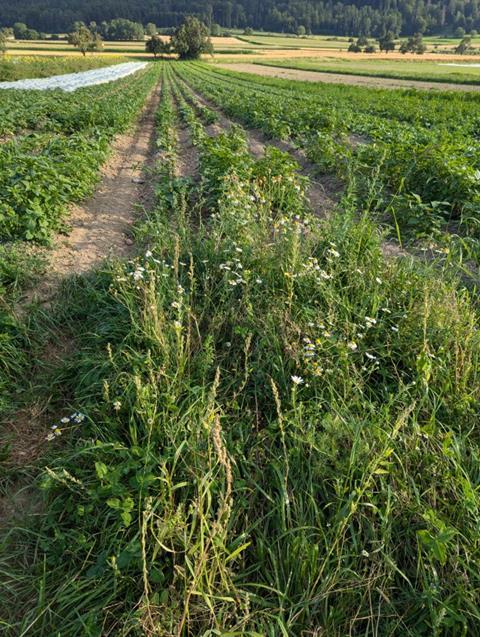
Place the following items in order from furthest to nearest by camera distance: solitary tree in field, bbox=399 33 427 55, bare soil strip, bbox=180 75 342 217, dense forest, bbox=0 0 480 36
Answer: dense forest, bbox=0 0 480 36 → solitary tree in field, bbox=399 33 427 55 → bare soil strip, bbox=180 75 342 217

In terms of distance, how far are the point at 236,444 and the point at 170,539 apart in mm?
657

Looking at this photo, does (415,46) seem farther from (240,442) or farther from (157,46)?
(240,442)

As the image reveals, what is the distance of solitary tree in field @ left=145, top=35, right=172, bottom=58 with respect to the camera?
8875 centimetres

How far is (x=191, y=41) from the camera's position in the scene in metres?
87.2

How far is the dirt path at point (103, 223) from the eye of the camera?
5028mm

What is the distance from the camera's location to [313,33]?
505 ft

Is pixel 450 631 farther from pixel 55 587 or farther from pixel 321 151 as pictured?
pixel 321 151

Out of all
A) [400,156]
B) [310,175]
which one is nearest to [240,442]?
[400,156]

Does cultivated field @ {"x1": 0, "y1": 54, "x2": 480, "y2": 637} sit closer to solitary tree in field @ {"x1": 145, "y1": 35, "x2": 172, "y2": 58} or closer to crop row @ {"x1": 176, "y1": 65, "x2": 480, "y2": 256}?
crop row @ {"x1": 176, "y1": 65, "x2": 480, "y2": 256}

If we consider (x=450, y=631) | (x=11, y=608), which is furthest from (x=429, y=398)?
(x=11, y=608)

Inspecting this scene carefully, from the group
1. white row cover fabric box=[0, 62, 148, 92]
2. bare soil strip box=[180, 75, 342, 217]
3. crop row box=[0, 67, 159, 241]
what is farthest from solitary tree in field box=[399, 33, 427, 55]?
crop row box=[0, 67, 159, 241]

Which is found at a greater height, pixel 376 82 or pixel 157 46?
pixel 157 46

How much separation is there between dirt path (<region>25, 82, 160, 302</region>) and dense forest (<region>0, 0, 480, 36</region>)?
168 m

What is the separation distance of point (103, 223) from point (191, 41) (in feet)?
328
